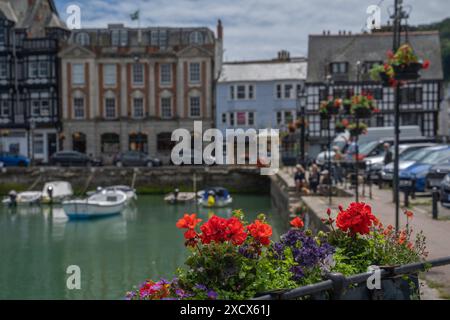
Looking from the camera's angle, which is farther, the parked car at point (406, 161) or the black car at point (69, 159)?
the black car at point (69, 159)

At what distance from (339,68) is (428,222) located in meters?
40.0

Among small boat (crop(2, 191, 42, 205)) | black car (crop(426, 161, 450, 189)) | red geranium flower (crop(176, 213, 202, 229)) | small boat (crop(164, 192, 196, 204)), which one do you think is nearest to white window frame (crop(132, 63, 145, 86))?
small boat (crop(2, 191, 42, 205))

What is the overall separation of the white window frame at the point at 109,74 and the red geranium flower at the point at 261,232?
54494mm

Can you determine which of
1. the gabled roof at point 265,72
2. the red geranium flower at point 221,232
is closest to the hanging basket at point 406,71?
the red geranium flower at point 221,232

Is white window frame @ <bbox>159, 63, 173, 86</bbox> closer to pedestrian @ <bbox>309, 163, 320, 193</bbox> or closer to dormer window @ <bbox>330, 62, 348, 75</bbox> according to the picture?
dormer window @ <bbox>330, 62, 348, 75</bbox>

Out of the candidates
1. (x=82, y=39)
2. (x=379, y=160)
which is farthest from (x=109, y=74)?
(x=379, y=160)

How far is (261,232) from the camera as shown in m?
5.26

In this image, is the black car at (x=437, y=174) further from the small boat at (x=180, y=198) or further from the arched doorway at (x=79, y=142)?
the arched doorway at (x=79, y=142)

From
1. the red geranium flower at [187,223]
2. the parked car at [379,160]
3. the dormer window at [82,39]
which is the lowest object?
the parked car at [379,160]

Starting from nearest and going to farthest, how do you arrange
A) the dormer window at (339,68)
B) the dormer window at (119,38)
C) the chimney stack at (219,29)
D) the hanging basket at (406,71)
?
the hanging basket at (406,71) → the dormer window at (339,68) → the dormer window at (119,38) → the chimney stack at (219,29)

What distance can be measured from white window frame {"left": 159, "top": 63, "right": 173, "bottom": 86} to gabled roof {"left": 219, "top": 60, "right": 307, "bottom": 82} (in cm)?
473

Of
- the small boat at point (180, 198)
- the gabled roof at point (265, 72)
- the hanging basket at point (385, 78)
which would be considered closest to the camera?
the hanging basket at point (385, 78)

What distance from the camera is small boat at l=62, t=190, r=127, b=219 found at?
113ft

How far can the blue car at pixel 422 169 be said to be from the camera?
71.1 ft
